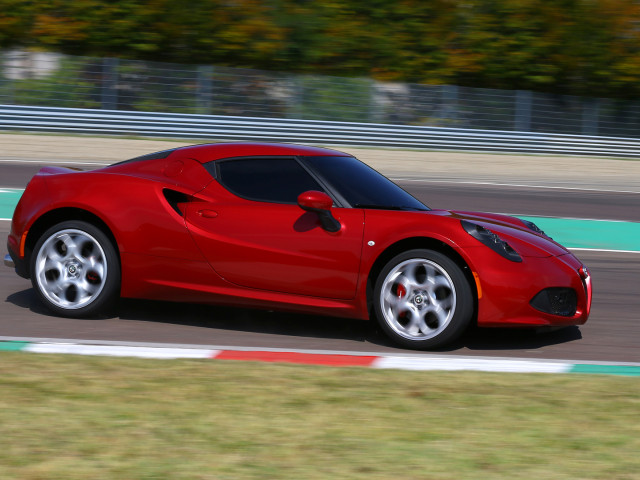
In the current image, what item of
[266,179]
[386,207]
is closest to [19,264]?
[266,179]

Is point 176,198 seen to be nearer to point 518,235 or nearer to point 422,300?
point 422,300

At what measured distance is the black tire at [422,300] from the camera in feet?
18.9

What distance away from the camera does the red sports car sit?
5832 millimetres

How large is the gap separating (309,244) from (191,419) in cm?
206

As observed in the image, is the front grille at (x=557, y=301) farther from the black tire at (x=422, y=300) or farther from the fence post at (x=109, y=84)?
the fence post at (x=109, y=84)

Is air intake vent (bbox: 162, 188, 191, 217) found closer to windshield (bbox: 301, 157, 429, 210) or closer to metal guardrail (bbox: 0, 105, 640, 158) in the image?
windshield (bbox: 301, 157, 429, 210)

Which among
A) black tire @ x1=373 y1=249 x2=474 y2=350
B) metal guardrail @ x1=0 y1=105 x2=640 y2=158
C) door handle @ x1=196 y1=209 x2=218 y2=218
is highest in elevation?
metal guardrail @ x1=0 y1=105 x2=640 y2=158

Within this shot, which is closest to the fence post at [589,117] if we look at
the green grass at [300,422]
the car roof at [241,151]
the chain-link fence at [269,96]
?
the chain-link fence at [269,96]

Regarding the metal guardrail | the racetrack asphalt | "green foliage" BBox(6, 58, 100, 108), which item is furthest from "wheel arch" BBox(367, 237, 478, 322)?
"green foliage" BBox(6, 58, 100, 108)

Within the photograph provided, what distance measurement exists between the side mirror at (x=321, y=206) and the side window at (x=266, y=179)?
247 mm

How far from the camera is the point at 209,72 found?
76.5 feet

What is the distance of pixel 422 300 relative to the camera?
5.85m

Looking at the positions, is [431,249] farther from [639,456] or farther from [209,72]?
[209,72]

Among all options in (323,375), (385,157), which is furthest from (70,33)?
(323,375)
